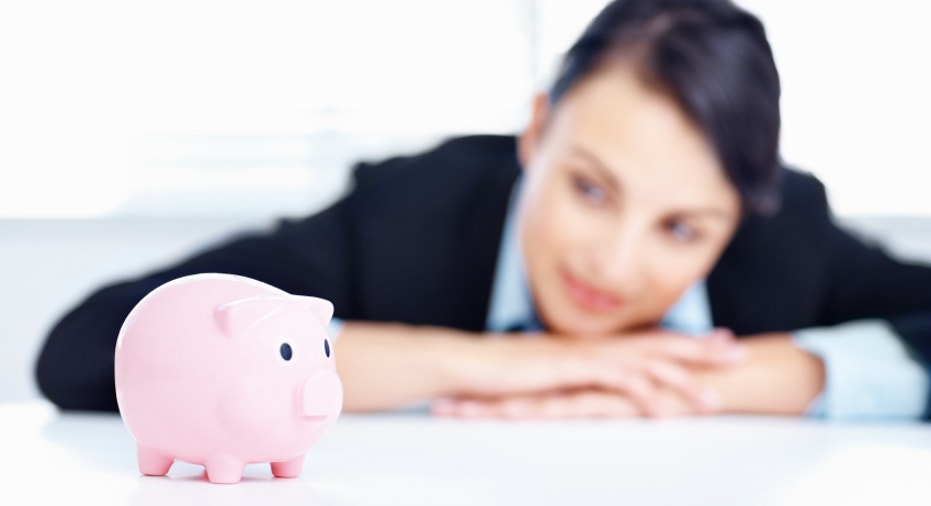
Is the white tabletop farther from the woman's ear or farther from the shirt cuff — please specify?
the woman's ear

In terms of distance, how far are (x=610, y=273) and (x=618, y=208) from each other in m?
0.07

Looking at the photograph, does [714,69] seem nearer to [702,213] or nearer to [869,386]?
[702,213]

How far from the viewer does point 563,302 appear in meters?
1.23

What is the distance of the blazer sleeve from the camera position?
1.04m

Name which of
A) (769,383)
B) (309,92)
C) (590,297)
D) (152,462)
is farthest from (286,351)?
(309,92)

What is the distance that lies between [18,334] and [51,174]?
395mm

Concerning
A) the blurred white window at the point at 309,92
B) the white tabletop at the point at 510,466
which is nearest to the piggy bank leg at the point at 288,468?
the white tabletop at the point at 510,466

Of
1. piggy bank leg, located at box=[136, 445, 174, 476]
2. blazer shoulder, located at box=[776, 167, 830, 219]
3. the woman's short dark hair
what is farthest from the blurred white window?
piggy bank leg, located at box=[136, 445, 174, 476]

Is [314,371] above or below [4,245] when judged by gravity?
above

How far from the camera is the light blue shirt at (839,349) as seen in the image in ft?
3.89

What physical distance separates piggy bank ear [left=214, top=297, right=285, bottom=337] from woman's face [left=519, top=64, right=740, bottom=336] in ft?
2.02

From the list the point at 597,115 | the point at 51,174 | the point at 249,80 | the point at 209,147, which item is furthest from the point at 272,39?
the point at 597,115

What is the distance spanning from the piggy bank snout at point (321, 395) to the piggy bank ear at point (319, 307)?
0.04 m

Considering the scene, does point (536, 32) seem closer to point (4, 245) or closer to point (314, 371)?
point (4, 245)
